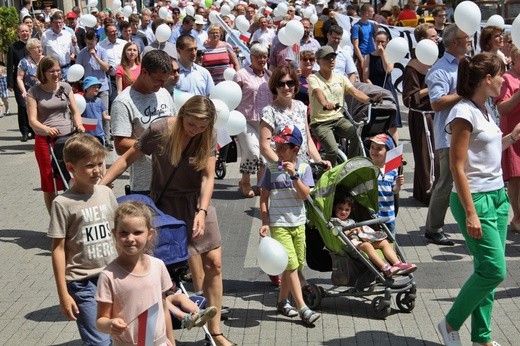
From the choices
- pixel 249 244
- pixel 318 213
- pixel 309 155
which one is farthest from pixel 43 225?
pixel 318 213

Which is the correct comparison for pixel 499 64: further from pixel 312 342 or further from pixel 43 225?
pixel 43 225

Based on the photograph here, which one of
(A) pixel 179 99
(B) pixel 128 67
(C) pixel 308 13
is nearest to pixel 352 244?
(A) pixel 179 99

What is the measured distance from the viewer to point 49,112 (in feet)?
33.6

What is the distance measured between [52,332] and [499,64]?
3.66 m

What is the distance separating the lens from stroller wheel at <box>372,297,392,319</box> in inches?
291

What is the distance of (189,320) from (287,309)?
2.15m

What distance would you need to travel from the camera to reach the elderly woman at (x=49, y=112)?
33.4ft

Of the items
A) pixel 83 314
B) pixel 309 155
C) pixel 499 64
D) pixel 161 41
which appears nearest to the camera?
pixel 83 314

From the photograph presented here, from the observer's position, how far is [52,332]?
24.6 ft

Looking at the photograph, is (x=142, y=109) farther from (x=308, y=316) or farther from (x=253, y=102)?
(x=253, y=102)

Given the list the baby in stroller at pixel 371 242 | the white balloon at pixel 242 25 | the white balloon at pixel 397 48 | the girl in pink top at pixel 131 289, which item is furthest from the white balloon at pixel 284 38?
the girl in pink top at pixel 131 289

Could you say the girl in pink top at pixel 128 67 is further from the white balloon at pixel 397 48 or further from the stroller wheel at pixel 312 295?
the stroller wheel at pixel 312 295

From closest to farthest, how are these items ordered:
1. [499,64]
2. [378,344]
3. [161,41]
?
[499,64] < [378,344] < [161,41]

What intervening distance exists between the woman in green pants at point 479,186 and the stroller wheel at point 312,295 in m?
1.45
